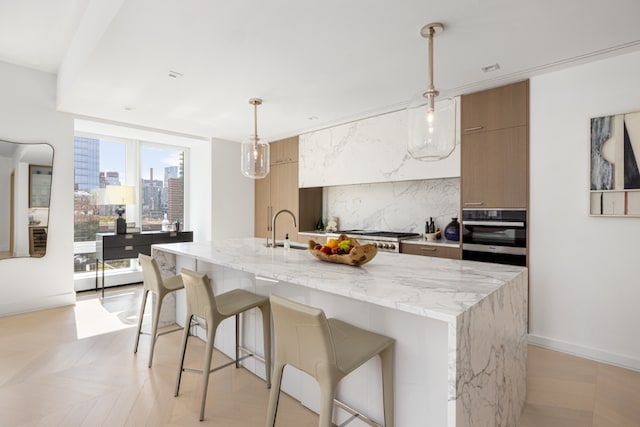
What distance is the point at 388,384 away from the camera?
4.92 feet

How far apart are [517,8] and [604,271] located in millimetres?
Answer: 2057

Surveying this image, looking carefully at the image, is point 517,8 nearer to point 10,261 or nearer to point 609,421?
point 609,421

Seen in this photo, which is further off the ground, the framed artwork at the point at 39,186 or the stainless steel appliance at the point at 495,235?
the framed artwork at the point at 39,186

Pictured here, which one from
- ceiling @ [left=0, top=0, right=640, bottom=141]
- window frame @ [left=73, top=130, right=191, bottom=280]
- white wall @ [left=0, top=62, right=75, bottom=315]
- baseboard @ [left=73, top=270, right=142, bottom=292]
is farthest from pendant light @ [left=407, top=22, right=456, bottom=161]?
baseboard @ [left=73, top=270, right=142, bottom=292]

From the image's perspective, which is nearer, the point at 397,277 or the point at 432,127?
the point at 397,277

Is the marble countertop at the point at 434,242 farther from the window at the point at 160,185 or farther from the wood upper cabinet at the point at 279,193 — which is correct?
the window at the point at 160,185

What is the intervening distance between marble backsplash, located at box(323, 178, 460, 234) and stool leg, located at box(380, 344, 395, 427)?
2.66 metres

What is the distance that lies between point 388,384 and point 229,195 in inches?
177

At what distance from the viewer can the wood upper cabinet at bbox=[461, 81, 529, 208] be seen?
2.90 meters

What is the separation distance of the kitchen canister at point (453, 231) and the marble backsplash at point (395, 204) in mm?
225

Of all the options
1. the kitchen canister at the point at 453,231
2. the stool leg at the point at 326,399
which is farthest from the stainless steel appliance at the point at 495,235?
the stool leg at the point at 326,399

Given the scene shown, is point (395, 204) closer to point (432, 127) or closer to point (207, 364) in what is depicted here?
point (432, 127)

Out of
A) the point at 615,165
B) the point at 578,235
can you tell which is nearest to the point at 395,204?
the point at 578,235

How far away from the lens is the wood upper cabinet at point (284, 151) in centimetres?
505
